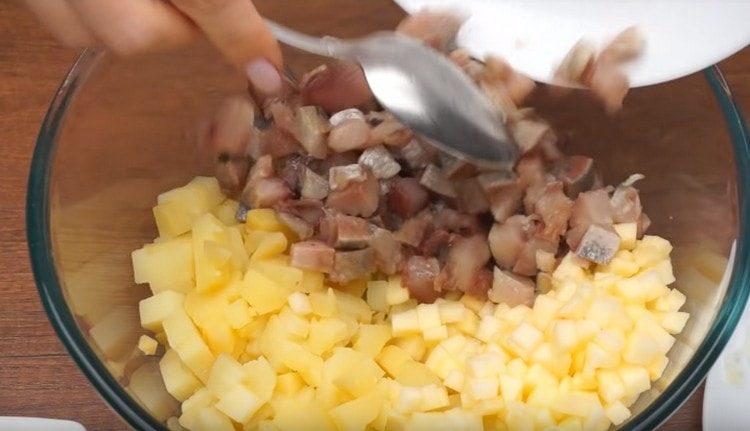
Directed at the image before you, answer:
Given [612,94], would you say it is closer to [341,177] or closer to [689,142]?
[689,142]

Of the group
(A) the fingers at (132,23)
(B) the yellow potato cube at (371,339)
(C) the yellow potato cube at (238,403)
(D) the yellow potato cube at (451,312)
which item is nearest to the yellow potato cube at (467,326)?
(D) the yellow potato cube at (451,312)

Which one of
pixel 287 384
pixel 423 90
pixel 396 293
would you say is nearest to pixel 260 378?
pixel 287 384

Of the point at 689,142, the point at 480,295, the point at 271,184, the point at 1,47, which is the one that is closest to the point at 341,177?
the point at 271,184

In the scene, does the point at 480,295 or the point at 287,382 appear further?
the point at 480,295

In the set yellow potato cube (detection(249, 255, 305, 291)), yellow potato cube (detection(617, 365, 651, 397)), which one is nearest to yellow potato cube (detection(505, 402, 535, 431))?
yellow potato cube (detection(617, 365, 651, 397))

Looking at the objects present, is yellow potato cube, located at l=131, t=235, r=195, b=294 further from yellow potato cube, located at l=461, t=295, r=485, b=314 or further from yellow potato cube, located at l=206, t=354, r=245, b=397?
yellow potato cube, located at l=461, t=295, r=485, b=314

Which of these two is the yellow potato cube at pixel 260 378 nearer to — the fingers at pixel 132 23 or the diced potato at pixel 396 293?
the diced potato at pixel 396 293

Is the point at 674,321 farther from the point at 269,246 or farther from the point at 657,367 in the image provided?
the point at 269,246

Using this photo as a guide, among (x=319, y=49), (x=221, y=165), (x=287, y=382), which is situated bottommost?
(x=287, y=382)
